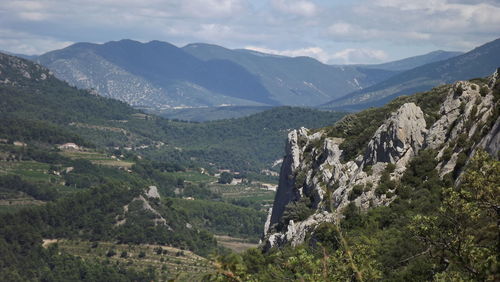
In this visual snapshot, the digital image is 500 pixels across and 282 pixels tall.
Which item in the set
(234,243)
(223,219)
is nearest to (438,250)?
(234,243)

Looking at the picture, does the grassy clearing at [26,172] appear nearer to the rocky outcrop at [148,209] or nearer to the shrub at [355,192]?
the rocky outcrop at [148,209]

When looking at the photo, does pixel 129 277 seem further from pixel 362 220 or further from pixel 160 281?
pixel 362 220

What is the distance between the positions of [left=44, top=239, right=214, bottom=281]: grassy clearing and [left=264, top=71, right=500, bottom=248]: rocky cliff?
180ft

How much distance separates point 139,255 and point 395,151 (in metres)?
82.5

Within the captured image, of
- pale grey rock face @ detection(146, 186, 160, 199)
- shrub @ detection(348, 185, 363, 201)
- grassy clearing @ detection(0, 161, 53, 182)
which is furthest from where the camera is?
grassy clearing @ detection(0, 161, 53, 182)

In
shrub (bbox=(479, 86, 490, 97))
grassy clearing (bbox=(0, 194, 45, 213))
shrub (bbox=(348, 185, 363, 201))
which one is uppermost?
shrub (bbox=(479, 86, 490, 97))

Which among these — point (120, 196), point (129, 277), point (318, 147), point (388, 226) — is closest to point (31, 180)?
point (120, 196)

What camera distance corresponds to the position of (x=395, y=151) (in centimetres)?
5644

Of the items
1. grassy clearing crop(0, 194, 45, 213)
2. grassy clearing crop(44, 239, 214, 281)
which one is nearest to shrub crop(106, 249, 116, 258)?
grassy clearing crop(44, 239, 214, 281)

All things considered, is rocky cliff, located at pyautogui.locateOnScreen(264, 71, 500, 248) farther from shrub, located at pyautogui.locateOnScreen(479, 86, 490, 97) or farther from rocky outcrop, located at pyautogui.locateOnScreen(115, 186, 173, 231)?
rocky outcrop, located at pyautogui.locateOnScreen(115, 186, 173, 231)

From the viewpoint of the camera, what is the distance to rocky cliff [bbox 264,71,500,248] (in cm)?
4811

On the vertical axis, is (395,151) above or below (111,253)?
above

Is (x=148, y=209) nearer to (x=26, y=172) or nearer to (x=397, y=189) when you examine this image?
(x=26, y=172)

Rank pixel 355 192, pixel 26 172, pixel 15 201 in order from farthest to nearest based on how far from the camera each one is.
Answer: pixel 26 172, pixel 15 201, pixel 355 192
